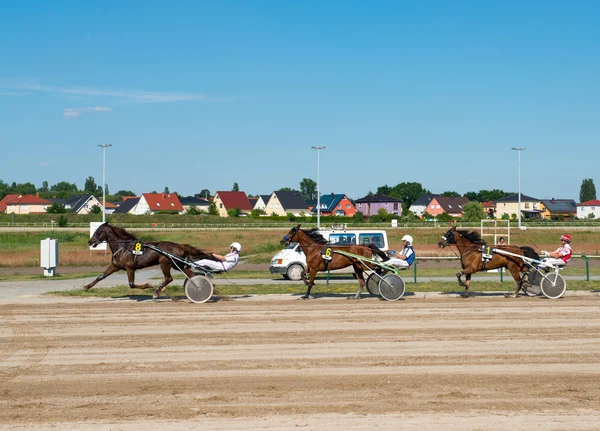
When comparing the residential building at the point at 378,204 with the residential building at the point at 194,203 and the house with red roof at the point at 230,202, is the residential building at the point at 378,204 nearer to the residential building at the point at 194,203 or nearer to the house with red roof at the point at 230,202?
the house with red roof at the point at 230,202

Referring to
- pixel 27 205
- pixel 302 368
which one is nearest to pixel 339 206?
pixel 27 205

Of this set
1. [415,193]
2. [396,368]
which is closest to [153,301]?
[396,368]

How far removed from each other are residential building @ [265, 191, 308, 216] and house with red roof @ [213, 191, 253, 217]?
444cm

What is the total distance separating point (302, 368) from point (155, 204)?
111463 mm

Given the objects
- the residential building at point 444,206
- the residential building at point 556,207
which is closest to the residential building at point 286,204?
the residential building at point 444,206

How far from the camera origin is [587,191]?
171 meters

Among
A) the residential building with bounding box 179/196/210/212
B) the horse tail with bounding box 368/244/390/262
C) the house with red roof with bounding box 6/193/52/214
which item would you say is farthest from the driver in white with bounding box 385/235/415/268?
the house with red roof with bounding box 6/193/52/214

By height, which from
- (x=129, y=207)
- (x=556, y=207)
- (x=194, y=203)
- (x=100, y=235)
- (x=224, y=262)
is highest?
(x=194, y=203)

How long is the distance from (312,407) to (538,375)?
3049 millimetres

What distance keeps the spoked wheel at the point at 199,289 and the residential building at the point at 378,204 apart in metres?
107

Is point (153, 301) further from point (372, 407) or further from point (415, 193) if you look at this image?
point (415, 193)

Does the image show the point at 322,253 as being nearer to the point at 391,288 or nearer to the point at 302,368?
the point at 391,288

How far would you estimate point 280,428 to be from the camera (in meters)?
6.59

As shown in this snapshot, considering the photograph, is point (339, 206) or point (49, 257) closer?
point (49, 257)
